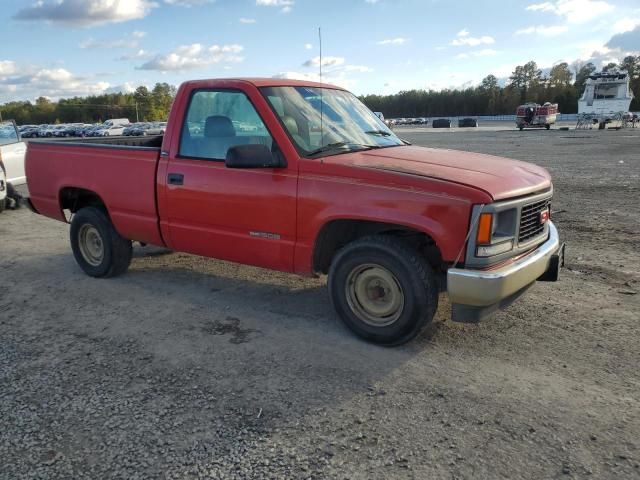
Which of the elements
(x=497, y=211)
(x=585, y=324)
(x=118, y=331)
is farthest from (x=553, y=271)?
(x=118, y=331)

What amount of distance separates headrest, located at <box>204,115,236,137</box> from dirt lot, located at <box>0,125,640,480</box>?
61.7 inches

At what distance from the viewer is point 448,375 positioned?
343 centimetres

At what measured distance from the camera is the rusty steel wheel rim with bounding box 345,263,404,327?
3.81 m

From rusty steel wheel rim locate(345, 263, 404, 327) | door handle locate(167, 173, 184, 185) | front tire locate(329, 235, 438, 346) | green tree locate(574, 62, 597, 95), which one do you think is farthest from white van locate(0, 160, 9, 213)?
green tree locate(574, 62, 597, 95)

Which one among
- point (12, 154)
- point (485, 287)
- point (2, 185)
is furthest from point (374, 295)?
point (12, 154)

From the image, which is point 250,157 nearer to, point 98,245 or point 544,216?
point 544,216

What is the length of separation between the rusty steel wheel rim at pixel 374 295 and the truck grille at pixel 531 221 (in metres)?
1.00

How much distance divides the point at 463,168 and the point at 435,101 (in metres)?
129

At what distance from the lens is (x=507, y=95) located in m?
107

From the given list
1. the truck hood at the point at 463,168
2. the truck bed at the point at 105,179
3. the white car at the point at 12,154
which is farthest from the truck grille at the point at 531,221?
the white car at the point at 12,154

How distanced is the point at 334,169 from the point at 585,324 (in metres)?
2.43

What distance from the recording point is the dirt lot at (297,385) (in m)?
2.61

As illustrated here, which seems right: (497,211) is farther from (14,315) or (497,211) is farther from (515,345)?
(14,315)

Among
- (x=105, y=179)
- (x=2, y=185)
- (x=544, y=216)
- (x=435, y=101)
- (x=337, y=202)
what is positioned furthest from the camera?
(x=435, y=101)
